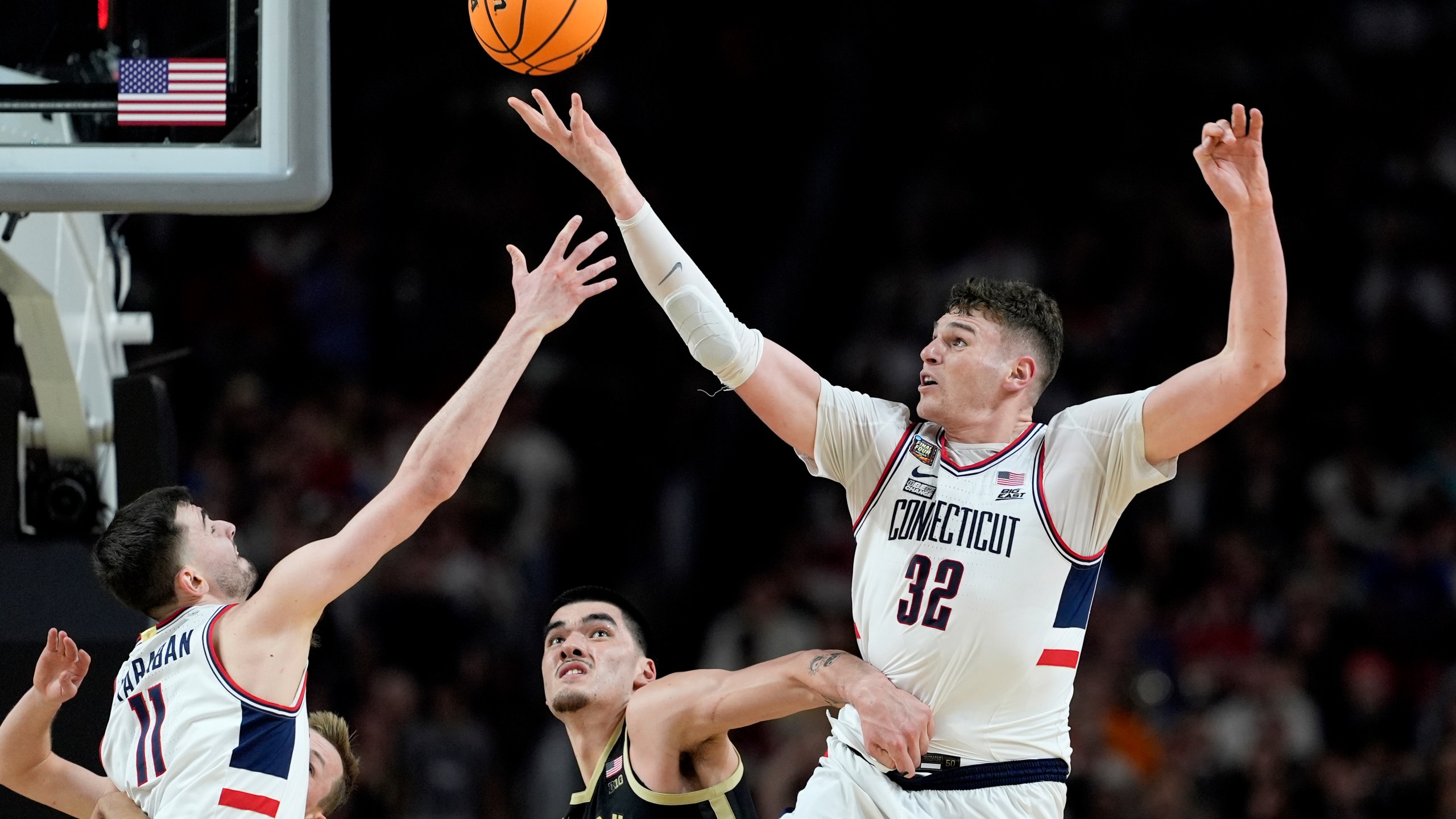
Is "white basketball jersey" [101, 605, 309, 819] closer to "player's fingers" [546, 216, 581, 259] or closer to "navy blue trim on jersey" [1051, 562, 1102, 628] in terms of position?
"player's fingers" [546, 216, 581, 259]

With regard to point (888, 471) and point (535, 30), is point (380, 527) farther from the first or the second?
point (535, 30)

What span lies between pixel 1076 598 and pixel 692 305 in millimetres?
1452

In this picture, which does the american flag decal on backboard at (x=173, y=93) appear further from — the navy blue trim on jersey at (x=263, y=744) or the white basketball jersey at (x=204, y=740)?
the navy blue trim on jersey at (x=263, y=744)

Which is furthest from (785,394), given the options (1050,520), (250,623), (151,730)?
(151,730)

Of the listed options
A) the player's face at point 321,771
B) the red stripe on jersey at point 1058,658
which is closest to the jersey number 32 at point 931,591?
the red stripe on jersey at point 1058,658

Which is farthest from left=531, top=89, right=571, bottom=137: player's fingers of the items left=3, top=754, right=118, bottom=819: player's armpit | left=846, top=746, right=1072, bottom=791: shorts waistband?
left=3, top=754, right=118, bottom=819: player's armpit

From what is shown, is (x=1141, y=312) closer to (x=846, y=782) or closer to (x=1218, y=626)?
(x=1218, y=626)

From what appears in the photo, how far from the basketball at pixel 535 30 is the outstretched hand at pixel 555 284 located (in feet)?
2.61

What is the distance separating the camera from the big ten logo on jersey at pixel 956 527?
4703 millimetres

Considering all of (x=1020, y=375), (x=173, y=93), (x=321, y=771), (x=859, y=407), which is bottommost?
(x=321, y=771)

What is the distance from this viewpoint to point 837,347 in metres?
13.5

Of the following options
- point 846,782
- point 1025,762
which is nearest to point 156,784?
point 846,782

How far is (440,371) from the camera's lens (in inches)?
503

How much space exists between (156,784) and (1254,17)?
12891 millimetres
